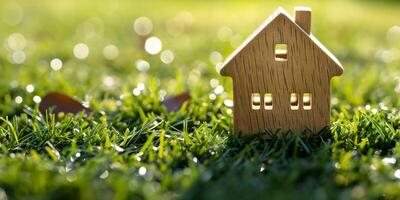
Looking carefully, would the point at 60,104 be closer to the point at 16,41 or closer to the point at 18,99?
the point at 18,99

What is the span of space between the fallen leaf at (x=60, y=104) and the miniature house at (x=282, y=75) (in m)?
0.96

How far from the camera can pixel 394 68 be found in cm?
→ 479

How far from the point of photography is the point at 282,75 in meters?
3.01

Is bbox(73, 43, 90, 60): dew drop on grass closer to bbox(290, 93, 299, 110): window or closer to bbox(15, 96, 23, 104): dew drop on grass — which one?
bbox(15, 96, 23, 104): dew drop on grass

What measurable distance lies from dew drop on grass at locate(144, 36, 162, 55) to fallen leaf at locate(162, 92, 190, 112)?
1.94m

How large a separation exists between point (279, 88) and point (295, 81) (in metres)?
0.09

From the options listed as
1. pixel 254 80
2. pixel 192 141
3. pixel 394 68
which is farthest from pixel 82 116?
pixel 394 68

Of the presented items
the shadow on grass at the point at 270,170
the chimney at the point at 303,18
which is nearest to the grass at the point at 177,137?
the shadow on grass at the point at 270,170

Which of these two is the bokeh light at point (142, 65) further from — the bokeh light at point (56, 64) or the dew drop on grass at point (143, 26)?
the dew drop on grass at point (143, 26)

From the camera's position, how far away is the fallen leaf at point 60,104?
347cm

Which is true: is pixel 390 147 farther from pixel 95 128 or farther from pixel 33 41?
pixel 33 41

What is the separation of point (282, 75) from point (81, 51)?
9.61ft

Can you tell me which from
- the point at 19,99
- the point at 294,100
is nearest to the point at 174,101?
the point at 294,100

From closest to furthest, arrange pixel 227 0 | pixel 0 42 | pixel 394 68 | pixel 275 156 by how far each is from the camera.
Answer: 1. pixel 275 156
2. pixel 394 68
3. pixel 0 42
4. pixel 227 0
